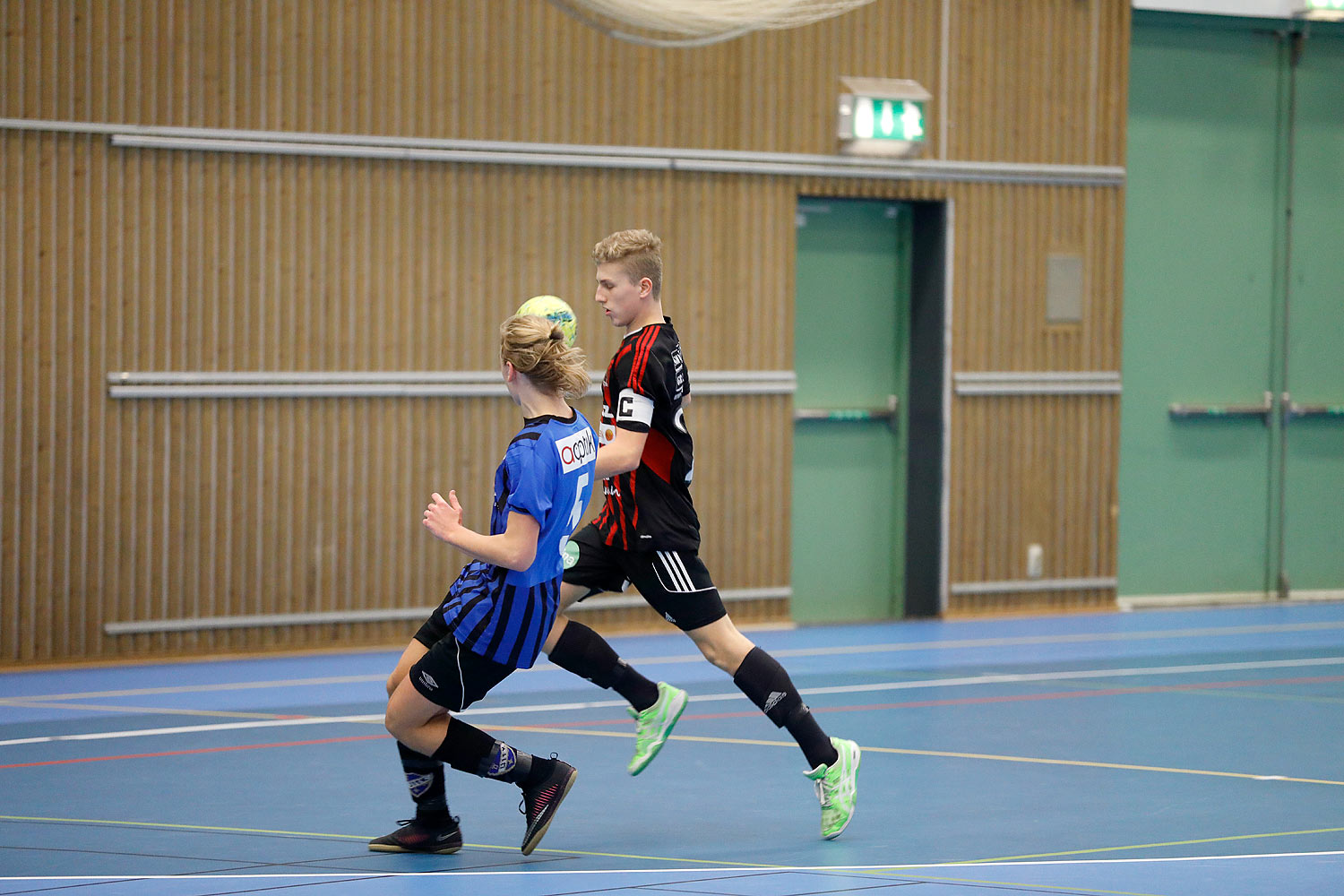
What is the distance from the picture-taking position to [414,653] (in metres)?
5.60

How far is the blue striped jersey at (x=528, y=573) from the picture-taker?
520 centimetres

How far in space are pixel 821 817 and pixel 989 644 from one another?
571cm

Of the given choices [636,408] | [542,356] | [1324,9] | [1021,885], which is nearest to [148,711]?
[636,408]

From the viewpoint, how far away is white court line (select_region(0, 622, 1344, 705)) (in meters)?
9.34

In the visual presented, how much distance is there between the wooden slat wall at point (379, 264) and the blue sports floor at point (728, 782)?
87 cm

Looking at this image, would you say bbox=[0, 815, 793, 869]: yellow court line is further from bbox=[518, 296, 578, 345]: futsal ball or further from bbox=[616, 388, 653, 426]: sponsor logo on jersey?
bbox=[518, 296, 578, 345]: futsal ball

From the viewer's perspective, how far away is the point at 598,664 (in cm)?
617

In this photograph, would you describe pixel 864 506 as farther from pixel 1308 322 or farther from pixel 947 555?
pixel 1308 322

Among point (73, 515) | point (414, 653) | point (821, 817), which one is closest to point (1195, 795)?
point (821, 817)

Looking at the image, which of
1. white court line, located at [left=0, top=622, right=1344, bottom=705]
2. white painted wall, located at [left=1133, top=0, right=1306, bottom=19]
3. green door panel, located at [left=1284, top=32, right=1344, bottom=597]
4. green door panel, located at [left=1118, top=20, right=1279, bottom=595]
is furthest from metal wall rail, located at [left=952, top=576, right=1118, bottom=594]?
white painted wall, located at [left=1133, top=0, right=1306, bottom=19]

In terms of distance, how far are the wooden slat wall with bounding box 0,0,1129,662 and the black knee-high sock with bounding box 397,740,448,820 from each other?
17.2 feet

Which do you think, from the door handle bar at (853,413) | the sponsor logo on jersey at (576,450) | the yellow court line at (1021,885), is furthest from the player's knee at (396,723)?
the door handle bar at (853,413)

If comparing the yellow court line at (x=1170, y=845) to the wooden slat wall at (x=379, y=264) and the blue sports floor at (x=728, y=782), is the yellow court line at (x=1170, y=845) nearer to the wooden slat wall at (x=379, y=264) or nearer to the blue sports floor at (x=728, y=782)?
the blue sports floor at (x=728, y=782)

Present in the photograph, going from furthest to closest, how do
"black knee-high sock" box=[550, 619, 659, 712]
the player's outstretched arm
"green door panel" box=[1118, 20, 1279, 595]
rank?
"green door panel" box=[1118, 20, 1279, 595]
"black knee-high sock" box=[550, 619, 659, 712]
the player's outstretched arm
